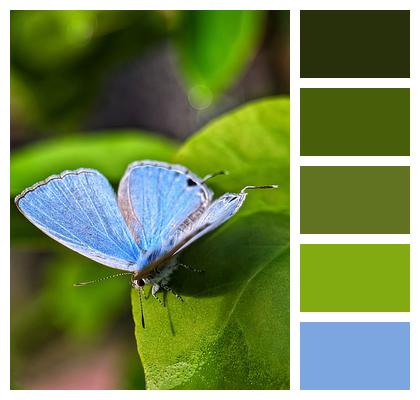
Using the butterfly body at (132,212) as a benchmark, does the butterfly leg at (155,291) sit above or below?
below

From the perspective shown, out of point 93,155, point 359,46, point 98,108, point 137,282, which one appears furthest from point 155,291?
point 98,108

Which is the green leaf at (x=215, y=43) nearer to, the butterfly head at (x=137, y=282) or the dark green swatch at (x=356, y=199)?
the dark green swatch at (x=356, y=199)

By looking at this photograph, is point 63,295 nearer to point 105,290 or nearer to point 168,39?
point 105,290

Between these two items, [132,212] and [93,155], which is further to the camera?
[93,155]

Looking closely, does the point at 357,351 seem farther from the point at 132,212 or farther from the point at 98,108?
the point at 98,108

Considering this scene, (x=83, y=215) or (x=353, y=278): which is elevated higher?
(x=83, y=215)

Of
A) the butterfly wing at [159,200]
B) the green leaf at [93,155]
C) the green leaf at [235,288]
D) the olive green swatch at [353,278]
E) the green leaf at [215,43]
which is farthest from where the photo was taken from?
the green leaf at [215,43]

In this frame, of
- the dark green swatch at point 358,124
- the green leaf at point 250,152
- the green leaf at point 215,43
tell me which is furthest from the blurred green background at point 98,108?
the dark green swatch at point 358,124
